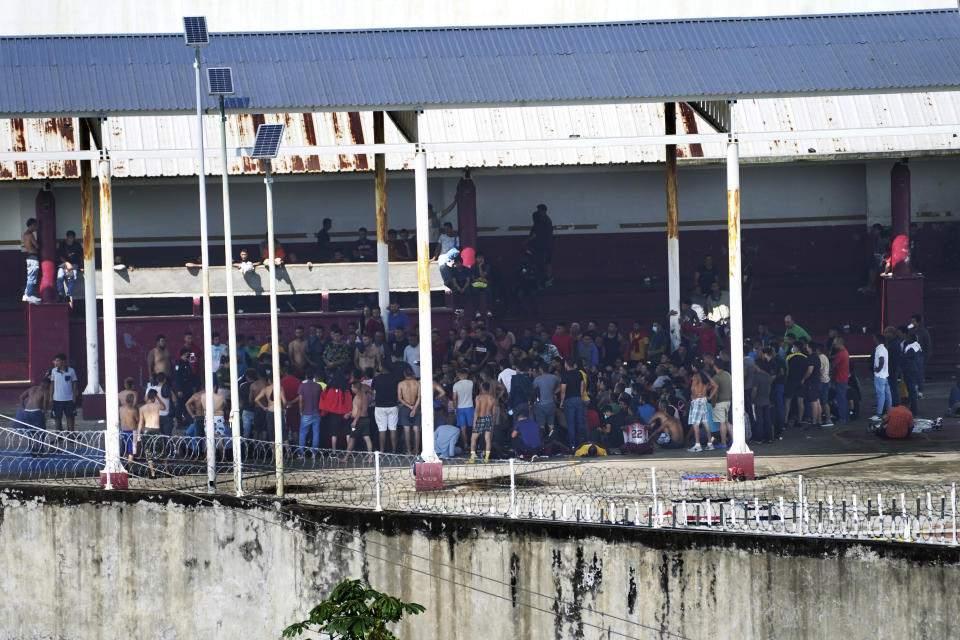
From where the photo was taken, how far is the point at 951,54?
2089cm

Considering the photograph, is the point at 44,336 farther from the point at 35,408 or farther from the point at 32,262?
the point at 35,408

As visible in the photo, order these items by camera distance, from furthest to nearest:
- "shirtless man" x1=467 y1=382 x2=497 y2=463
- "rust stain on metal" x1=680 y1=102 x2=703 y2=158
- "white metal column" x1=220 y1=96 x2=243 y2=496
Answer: "rust stain on metal" x1=680 y1=102 x2=703 y2=158 → "shirtless man" x1=467 y1=382 x2=497 y2=463 → "white metal column" x1=220 y1=96 x2=243 y2=496

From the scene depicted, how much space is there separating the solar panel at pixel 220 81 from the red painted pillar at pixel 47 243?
34.0 ft

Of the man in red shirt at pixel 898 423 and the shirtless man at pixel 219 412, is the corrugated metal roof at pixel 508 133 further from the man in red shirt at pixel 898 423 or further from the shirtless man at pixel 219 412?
the shirtless man at pixel 219 412

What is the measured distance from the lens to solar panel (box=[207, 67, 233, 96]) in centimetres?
1777

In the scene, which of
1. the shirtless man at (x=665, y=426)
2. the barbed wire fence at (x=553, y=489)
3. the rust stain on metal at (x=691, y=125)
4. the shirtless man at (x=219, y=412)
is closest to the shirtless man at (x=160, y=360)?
the barbed wire fence at (x=553, y=489)

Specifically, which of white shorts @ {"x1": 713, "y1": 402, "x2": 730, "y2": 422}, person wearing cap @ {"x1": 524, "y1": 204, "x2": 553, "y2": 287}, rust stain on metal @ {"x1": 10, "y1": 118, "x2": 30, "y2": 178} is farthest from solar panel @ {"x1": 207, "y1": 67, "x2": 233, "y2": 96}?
person wearing cap @ {"x1": 524, "y1": 204, "x2": 553, "y2": 287}

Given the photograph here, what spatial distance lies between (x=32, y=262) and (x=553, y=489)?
13166 millimetres

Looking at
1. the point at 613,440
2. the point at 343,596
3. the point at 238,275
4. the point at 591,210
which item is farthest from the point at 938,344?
the point at 343,596

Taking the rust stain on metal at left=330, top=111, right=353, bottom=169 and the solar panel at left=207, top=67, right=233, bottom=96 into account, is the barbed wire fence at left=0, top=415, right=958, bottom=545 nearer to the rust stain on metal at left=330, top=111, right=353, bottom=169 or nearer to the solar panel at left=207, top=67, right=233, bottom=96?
the solar panel at left=207, top=67, right=233, bottom=96

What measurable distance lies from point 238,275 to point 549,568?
12135 mm

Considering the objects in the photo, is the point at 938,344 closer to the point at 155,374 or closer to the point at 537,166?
the point at 537,166

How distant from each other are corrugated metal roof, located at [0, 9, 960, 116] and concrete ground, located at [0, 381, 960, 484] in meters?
5.22

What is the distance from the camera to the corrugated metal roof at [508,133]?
2778 centimetres
